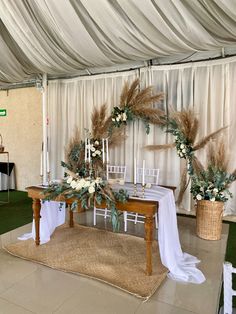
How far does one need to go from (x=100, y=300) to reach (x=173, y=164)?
278 centimetres

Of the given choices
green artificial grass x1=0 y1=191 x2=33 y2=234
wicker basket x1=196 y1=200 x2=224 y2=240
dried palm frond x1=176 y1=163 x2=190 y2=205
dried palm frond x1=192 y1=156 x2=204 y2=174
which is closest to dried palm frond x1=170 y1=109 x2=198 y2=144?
dried palm frond x1=192 y1=156 x2=204 y2=174

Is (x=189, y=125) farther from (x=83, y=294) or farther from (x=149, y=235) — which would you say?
(x=83, y=294)

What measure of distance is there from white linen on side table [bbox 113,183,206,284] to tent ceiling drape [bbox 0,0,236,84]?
2.14m

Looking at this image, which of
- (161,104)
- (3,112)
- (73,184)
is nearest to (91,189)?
(73,184)

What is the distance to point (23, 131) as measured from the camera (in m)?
6.38

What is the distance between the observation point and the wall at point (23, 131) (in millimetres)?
6172

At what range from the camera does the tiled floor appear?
194 cm

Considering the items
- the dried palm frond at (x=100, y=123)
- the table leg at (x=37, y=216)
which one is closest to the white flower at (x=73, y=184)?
the table leg at (x=37, y=216)

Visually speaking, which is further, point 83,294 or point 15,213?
point 15,213

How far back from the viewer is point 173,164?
14.3ft

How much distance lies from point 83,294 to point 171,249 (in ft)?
3.03

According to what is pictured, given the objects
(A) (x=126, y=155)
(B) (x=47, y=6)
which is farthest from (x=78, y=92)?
(B) (x=47, y=6)

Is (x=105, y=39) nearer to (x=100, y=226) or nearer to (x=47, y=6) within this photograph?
(x=47, y=6)

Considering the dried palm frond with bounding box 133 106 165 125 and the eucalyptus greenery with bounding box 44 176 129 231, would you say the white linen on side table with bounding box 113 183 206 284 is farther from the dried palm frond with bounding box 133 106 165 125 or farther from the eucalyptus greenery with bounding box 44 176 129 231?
the dried palm frond with bounding box 133 106 165 125
